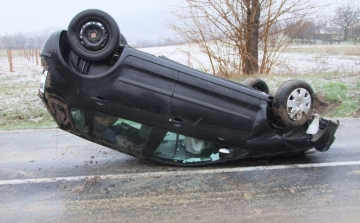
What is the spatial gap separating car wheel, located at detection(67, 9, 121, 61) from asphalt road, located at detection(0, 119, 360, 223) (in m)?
1.57

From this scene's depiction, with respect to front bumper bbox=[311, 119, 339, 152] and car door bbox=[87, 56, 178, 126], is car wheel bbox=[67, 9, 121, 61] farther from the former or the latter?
front bumper bbox=[311, 119, 339, 152]

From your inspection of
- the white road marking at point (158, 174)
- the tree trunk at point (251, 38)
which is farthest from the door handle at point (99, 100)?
the tree trunk at point (251, 38)

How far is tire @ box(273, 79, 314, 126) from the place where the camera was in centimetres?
452

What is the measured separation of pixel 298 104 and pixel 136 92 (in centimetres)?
212

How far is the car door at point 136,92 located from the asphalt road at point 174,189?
0.85 metres

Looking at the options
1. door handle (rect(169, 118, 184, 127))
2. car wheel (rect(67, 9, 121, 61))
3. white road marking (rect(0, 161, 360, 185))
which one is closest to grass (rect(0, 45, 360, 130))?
white road marking (rect(0, 161, 360, 185))

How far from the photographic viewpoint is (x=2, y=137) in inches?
265

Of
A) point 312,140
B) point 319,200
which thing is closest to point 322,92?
point 312,140

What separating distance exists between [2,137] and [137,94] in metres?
3.93

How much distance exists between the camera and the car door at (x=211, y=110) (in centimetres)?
430

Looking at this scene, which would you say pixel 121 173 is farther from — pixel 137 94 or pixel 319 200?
pixel 319 200

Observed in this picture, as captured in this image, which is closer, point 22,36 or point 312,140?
point 312,140

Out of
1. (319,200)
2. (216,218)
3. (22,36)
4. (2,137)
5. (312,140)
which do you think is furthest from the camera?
(22,36)

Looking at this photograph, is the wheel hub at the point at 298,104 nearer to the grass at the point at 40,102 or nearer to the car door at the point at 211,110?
the car door at the point at 211,110
